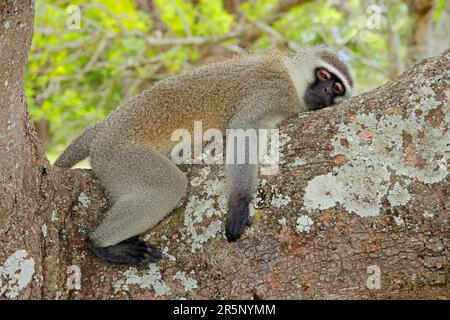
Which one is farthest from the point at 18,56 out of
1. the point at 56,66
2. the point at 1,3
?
the point at 56,66

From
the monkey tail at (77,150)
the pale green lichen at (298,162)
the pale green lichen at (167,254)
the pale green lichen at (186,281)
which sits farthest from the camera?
the monkey tail at (77,150)

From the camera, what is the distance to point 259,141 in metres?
4.29

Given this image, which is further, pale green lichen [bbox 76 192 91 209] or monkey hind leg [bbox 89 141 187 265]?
pale green lichen [bbox 76 192 91 209]

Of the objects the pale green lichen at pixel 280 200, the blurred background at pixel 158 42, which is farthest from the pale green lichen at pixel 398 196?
the blurred background at pixel 158 42

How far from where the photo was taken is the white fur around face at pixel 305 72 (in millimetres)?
4969

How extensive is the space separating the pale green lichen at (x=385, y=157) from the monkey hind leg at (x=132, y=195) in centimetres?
96

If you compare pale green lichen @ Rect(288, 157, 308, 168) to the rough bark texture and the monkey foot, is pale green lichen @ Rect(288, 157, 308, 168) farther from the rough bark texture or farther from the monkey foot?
the monkey foot

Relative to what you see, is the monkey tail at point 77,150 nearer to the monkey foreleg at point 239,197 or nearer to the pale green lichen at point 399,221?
the monkey foreleg at point 239,197

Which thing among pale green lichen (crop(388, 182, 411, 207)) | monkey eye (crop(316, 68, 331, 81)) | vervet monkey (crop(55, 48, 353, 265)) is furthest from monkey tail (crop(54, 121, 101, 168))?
pale green lichen (crop(388, 182, 411, 207))

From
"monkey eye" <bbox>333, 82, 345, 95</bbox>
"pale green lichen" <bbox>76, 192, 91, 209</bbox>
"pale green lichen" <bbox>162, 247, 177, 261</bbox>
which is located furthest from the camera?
"monkey eye" <bbox>333, 82, 345, 95</bbox>

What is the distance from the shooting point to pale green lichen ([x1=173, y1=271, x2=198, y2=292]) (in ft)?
11.0

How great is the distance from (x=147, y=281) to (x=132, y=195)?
82 cm

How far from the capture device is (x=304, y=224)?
3369 millimetres

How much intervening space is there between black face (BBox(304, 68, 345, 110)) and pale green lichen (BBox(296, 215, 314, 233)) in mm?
1747
